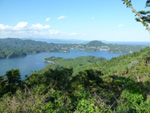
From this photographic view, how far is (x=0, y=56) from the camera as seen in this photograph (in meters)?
77.1

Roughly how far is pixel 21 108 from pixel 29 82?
7647 mm

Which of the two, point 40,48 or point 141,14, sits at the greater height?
point 141,14

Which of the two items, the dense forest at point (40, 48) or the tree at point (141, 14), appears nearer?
the tree at point (141, 14)

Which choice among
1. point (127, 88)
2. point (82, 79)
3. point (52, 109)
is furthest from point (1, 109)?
point (82, 79)

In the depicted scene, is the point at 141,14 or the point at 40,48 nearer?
the point at 141,14

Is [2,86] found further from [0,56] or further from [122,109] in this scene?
[0,56]

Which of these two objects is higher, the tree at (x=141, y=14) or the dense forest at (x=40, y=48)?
the tree at (x=141, y=14)

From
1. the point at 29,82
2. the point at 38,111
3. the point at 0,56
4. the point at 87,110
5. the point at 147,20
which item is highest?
the point at 147,20

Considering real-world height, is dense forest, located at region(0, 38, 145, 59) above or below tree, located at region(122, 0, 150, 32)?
below

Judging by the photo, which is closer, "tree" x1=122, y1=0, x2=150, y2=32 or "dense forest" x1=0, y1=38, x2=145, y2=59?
"tree" x1=122, y1=0, x2=150, y2=32

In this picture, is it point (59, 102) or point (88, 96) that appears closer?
point (59, 102)

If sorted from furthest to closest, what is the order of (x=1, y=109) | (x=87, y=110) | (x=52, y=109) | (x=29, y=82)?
1. (x=29, y=82)
2. (x=87, y=110)
3. (x=52, y=109)
4. (x=1, y=109)

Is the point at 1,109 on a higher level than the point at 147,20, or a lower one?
lower

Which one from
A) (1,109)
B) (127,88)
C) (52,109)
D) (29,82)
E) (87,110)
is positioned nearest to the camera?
(1,109)
